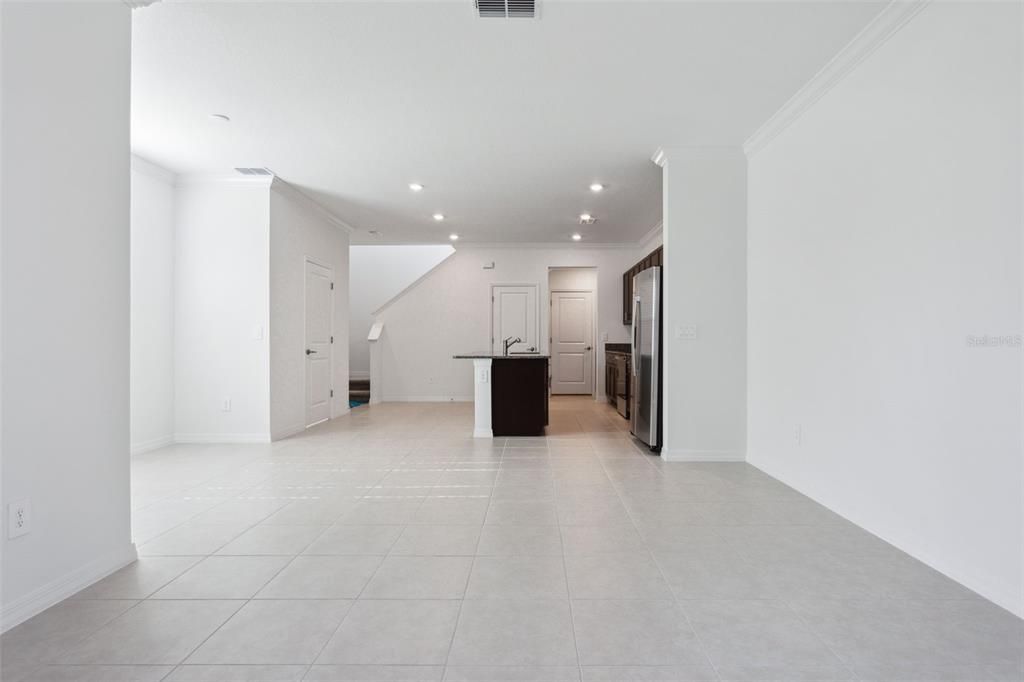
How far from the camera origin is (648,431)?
15.8 ft

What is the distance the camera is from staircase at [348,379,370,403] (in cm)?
930

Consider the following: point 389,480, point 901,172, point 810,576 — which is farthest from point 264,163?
point 810,576

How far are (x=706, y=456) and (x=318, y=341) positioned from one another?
4696mm

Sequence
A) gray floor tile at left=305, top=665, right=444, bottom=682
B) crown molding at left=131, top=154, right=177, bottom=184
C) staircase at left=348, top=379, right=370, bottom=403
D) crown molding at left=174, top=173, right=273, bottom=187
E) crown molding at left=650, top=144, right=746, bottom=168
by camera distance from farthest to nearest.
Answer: staircase at left=348, top=379, right=370, bottom=403
crown molding at left=174, top=173, right=273, bottom=187
crown molding at left=131, top=154, right=177, bottom=184
crown molding at left=650, top=144, right=746, bottom=168
gray floor tile at left=305, top=665, right=444, bottom=682

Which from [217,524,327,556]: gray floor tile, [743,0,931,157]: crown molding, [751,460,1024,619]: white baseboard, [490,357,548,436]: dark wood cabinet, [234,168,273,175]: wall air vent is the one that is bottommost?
[217,524,327,556]: gray floor tile

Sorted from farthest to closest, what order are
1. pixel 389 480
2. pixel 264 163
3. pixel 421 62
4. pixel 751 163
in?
pixel 264 163
pixel 751 163
pixel 389 480
pixel 421 62

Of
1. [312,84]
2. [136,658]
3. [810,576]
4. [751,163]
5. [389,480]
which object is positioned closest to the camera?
[136,658]

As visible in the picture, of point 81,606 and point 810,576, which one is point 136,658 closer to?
point 81,606

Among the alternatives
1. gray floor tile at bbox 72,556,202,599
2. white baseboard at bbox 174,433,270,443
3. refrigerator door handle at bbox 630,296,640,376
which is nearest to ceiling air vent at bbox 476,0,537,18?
gray floor tile at bbox 72,556,202,599

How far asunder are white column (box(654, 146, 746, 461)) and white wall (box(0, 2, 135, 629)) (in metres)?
3.84

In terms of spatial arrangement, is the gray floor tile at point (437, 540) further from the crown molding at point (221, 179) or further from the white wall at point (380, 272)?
the white wall at point (380, 272)

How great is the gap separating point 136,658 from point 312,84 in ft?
10.3

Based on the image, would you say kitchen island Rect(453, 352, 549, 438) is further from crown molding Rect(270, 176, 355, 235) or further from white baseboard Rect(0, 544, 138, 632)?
white baseboard Rect(0, 544, 138, 632)

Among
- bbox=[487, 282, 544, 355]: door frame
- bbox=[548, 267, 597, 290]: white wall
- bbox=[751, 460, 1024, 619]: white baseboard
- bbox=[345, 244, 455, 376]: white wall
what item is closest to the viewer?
bbox=[751, 460, 1024, 619]: white baseboard
